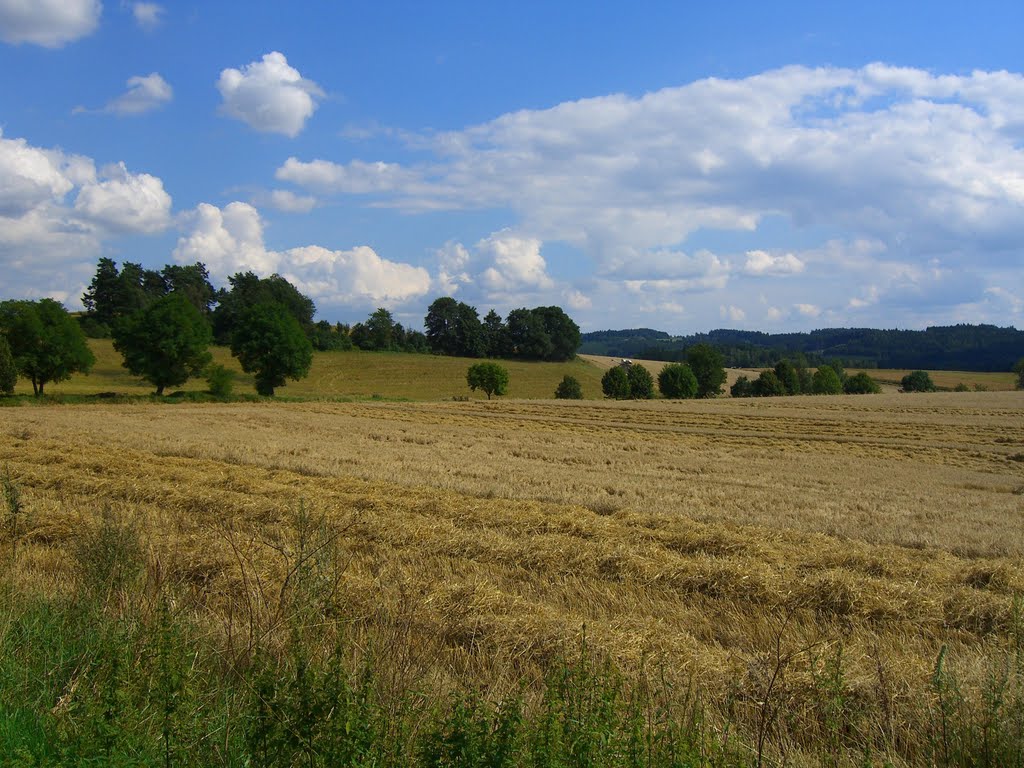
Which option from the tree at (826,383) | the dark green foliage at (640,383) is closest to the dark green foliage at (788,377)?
the tree at (826,383)

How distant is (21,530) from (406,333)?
142m

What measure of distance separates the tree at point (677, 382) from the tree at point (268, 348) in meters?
56.2

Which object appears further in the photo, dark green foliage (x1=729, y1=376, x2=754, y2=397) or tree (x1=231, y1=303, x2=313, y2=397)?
dark green foliage (x1=729, y1=376, x2=754, y2=397)

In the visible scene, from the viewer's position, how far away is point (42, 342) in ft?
201

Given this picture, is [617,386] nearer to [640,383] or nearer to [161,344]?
[640,383]

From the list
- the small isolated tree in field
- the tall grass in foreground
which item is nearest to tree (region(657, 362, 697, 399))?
the small isolated tree in field

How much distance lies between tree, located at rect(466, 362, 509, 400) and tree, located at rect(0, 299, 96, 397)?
43.0 metres

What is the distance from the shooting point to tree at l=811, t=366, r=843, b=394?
122875 millimetres

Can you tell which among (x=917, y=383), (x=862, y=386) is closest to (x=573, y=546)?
(x=862, y=386)

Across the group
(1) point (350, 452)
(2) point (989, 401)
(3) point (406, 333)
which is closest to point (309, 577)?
(1) point (350, 452)

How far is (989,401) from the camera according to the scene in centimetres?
8162

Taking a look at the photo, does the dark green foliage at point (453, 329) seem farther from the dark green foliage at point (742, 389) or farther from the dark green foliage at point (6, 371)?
the dark green foliage at point (6, 371)

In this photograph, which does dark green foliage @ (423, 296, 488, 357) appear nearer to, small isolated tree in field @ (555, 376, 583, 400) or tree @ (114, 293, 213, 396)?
small isolated tree in field @ (555, 376, 583, 400)

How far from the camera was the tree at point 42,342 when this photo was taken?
6122 centimetres
